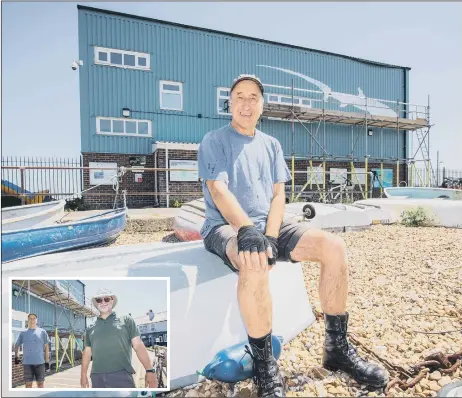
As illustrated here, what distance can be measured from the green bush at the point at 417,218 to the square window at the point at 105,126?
23.4 feet

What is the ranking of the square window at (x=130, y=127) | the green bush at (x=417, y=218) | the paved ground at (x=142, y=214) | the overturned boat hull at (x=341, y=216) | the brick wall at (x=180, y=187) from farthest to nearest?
the square window at (x=130, y=127), the brick wall at (x=180, y=187), the paved ground at (x=142, y=214), the green bush at (x=417, y=218), the overturned boat hull at (x=341, y=216)

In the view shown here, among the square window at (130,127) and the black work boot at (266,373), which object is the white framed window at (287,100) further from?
the black work boot at (266,373)

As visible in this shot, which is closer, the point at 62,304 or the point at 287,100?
the point at 62,304

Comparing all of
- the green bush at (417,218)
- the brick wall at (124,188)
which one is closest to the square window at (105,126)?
the brick wall at (124,188)

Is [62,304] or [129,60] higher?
[129,60]

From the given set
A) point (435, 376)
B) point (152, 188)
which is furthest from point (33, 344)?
point (152, 188)

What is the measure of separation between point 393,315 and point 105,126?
7.89 metres

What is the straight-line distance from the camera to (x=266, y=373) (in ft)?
3.85

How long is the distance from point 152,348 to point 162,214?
12.3ft

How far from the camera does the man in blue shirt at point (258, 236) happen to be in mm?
1179

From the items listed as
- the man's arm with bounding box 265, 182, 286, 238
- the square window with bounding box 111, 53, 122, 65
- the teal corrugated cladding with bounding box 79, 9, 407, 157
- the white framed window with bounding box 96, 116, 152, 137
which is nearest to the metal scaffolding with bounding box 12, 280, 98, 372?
the man's arm with bounding box 265, 182, 286, 238

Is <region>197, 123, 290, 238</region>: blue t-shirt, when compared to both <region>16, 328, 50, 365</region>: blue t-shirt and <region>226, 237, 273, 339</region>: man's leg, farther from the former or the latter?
<region>16, 328, 50, 365</region>: blue t-shirt

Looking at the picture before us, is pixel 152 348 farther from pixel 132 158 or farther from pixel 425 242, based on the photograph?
pixel 132 158

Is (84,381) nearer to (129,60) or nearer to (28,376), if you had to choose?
(28,376)
